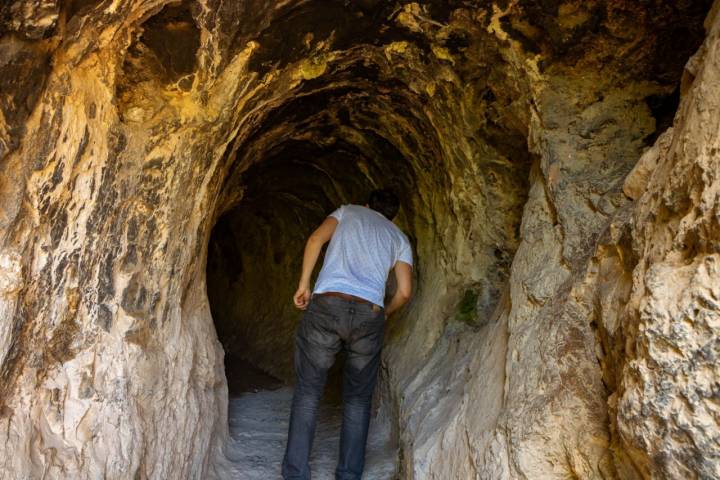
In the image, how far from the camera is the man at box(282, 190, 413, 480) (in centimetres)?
389

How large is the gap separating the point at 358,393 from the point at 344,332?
42cm

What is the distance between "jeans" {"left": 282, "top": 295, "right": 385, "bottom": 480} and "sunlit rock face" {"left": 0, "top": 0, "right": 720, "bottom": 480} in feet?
1.17

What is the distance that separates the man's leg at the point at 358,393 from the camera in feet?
13.1

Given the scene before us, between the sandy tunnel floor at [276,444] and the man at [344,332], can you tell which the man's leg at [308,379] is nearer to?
the man at [344,332]

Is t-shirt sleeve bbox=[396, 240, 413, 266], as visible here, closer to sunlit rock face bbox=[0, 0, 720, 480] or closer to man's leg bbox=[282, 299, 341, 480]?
sunlit rock face bbox=[0, 0, 720, 480]

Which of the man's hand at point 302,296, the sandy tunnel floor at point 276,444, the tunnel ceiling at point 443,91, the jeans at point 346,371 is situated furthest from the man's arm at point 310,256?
the sandy tunnel floor at point 276,444

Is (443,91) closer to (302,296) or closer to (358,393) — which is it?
(302,296)

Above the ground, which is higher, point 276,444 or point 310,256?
point 310,256

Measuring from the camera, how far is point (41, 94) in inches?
98.4

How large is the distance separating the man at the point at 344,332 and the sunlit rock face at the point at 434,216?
1.25 ft

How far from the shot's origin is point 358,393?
13.3 feet

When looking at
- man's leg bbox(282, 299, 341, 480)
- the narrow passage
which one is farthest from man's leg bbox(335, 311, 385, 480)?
the narrow passage

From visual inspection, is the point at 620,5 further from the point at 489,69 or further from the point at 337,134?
the point at 337,134

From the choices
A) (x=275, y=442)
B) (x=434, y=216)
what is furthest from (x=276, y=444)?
(x=434, y=216)
